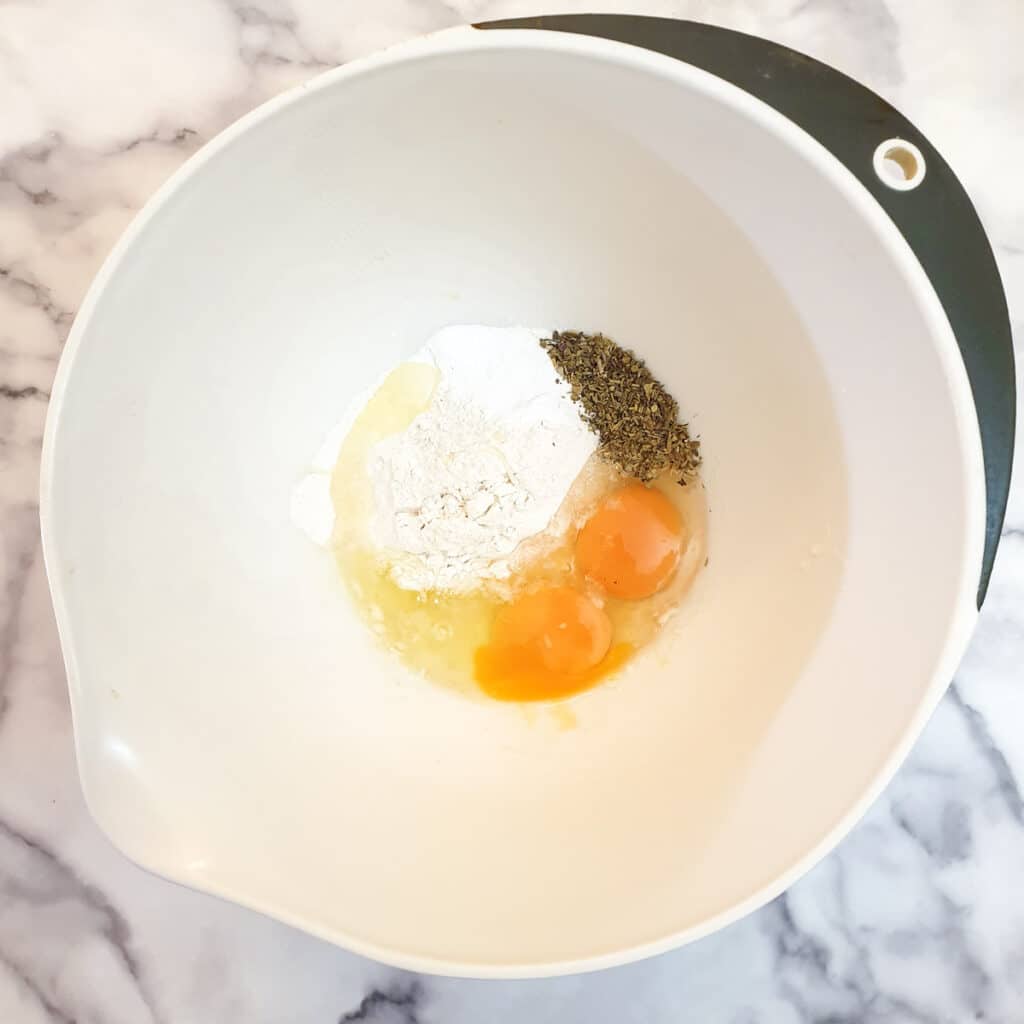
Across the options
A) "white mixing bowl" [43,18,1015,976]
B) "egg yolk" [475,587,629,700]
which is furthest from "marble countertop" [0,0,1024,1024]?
"egg yolk" [475,587,629,700]

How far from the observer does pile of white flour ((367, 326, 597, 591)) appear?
1161mm

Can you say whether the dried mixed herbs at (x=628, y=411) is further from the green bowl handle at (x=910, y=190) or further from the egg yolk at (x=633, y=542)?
the green bowl handle at (x=910, y=190)

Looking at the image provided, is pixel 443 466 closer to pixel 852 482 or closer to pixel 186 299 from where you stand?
pixel 186 299

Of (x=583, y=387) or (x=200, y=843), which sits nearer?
(x=200, y=843)

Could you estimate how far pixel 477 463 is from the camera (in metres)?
1.16

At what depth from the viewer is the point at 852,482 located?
3.22ft

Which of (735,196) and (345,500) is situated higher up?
(735,196)

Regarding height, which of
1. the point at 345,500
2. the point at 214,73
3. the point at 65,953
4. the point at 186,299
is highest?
the point at 214,73

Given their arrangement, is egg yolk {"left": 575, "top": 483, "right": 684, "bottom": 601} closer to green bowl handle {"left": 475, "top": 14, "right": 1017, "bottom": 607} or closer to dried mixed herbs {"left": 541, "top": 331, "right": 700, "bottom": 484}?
dried mixed herbs {"left": 541, "top": 331, "right": 700, "bottom": 484}

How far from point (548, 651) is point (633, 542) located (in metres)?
0.18

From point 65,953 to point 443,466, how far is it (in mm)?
808

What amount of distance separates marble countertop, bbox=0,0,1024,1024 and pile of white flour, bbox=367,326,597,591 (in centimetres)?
43

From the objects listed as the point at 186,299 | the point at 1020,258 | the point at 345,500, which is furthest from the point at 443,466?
the point at 1020,258

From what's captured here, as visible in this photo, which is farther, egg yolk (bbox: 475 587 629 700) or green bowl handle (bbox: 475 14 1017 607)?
egg yolk (bbox: 475 587 629 700)
